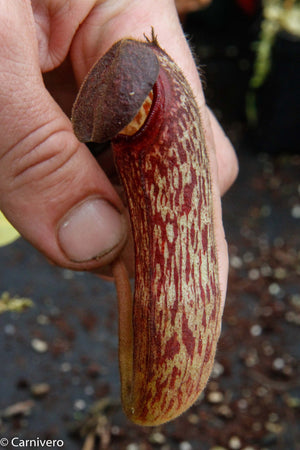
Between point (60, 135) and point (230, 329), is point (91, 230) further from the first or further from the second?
point (230, 329)

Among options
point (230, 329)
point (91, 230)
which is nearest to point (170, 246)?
point (91, 230)

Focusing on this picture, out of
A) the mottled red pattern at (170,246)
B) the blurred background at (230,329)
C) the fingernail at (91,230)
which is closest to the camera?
the mottled red pattern at (170,246)

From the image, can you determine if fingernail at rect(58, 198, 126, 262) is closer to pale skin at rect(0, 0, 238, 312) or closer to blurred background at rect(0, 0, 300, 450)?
pale skin at rect(0, 0, 238, 312)

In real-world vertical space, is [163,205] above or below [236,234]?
above

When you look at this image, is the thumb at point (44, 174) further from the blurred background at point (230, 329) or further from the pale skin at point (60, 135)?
the blurred background at point (230, 329)

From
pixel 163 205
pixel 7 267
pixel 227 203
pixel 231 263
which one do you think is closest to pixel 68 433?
pixel 7 267

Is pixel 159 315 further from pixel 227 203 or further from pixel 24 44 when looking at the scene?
pixel 227 203

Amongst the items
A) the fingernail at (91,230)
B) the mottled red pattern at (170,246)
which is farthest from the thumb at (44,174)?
the mottled red pattern at (170,246)

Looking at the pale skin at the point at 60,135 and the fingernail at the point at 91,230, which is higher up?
the pale skin at the point at 60,135

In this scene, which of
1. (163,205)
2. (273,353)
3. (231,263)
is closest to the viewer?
(163,205)
